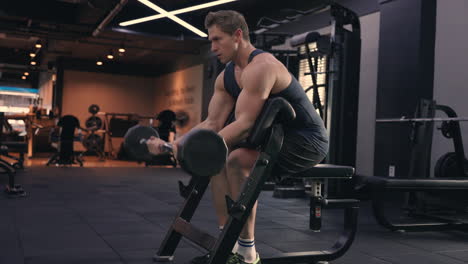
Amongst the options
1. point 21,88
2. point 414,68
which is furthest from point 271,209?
point 21,88

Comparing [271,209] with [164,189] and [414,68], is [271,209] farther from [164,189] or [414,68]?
[414,68]

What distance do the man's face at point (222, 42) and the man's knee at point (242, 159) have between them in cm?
39

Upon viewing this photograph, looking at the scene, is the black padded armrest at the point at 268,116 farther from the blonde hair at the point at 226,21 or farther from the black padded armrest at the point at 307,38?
the black padded armrest at the point at 307,38

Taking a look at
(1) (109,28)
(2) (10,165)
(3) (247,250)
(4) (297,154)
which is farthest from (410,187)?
(1) (109,28)

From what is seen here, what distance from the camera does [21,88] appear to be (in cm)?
1844

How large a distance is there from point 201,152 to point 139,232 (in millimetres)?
1605

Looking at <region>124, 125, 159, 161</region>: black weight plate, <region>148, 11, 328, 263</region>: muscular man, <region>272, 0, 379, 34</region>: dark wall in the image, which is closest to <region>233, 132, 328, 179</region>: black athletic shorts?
<region>148, 11, 328, 263</region>: muscular man

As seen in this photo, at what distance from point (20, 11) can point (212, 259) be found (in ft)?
23.8

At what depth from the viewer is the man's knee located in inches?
71.6

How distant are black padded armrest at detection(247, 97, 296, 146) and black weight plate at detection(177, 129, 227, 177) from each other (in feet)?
0.75

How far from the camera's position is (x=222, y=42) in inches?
71.8

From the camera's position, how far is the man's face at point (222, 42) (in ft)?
5.94

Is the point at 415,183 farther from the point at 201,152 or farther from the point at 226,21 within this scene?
the point at 201,152

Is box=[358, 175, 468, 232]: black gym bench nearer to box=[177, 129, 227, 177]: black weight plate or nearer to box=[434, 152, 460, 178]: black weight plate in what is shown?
box=[434, 152, 460, 178]: black weight plate
